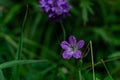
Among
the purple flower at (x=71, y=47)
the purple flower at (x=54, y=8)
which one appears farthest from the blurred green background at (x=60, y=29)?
the purple flower at (x=71, y=47)

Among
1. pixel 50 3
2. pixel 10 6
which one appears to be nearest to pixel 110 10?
pixel 10 6

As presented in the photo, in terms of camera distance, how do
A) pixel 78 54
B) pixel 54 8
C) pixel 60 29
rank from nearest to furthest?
pixel 78 54, pixel 54 8, pixel 60 29

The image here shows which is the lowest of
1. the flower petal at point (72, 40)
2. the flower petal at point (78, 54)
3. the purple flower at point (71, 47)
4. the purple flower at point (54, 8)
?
the flower petal at point (78, 54)

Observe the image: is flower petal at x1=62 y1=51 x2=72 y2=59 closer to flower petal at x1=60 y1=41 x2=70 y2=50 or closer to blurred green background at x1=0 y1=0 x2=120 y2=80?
flower petal at x1=60 y1=41 x2=70 y2=50

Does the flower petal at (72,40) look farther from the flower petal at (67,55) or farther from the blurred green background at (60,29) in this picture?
the blurred green background at (60,29)

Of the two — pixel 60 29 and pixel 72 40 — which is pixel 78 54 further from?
pixel 60 29

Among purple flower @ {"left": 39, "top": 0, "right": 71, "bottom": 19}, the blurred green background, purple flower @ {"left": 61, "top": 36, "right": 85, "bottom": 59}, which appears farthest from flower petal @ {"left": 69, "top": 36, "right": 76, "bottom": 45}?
the blurred green background

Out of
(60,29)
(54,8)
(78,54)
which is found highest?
(54,8)

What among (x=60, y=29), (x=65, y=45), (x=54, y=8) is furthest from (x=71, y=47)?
(x=60, y=29)

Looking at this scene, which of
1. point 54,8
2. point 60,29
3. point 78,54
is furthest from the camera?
point 60,29

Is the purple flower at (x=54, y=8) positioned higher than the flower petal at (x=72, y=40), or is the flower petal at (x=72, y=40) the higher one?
the purple flower at (x=54, y=8)
